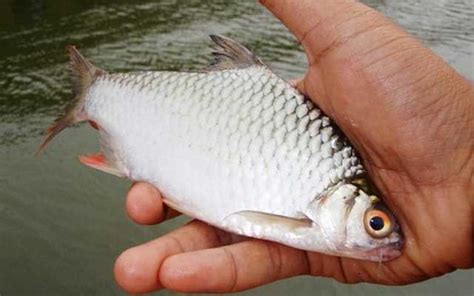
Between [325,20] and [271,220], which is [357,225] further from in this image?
[325,20]

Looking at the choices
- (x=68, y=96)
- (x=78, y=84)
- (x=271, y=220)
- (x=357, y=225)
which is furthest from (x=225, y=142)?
(x=68, y=96)

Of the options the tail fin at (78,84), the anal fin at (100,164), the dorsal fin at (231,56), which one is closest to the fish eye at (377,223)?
the dorsal fin at (231,56)

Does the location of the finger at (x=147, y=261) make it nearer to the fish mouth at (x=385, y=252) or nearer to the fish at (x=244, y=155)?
the fish at (x=244, y=155)

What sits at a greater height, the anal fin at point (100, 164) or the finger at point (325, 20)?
the finger at point (325, 20)

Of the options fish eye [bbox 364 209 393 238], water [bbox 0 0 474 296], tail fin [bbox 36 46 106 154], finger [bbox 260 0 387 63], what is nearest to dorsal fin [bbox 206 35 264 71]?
finger [bbox 260 0 387 63]

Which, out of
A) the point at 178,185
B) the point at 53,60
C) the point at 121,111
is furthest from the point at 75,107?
the point at 53,60

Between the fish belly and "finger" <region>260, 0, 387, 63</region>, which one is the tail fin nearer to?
the fish belly
